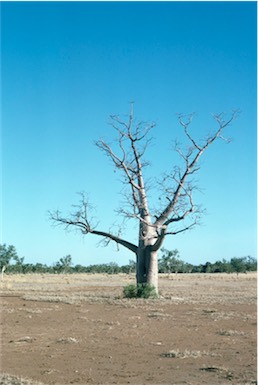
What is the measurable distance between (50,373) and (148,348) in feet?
7.68

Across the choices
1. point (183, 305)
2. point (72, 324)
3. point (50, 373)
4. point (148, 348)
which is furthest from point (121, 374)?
point (183, 305)

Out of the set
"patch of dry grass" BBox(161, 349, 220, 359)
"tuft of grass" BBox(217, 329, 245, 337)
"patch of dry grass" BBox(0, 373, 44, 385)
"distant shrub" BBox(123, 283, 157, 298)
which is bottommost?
"patch of dry grass" BBox(0, 373, 44, 385)

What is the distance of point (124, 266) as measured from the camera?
9312 cm

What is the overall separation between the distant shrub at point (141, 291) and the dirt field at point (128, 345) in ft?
14.4

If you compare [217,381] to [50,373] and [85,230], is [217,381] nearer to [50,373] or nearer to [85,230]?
[50,373]

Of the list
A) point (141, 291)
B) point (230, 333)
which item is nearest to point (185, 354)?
point (230, 333)

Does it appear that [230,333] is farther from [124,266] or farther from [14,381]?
[124,266]

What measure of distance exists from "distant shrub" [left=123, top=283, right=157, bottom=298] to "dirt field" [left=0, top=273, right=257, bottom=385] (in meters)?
4.39

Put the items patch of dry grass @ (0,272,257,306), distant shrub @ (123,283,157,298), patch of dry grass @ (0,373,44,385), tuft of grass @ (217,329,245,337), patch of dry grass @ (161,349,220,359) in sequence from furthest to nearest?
distant shrub @ (123,283,157,298) < patch of dry grass @ (0,272,257,306) < tuft of grass @ (217,329,245,337) < patch of dry grass @ (161,349,220,359) < patch of dry grass @ (0,373,44,385)

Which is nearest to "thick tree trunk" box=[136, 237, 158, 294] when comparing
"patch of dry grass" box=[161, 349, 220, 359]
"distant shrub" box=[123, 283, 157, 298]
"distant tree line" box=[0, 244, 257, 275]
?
"distant shrub" box=[123, 283, 157, 298]

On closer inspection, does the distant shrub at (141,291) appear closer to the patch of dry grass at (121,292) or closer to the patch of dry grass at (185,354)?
the patch of dry grass at (121,292)

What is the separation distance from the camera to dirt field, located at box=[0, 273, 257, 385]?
6918 millimetres

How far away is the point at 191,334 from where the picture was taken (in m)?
10.6

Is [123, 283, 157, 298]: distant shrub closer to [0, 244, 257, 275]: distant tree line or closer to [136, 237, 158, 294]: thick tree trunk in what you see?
[136, 237, 158, 294]: thick tree trunk
